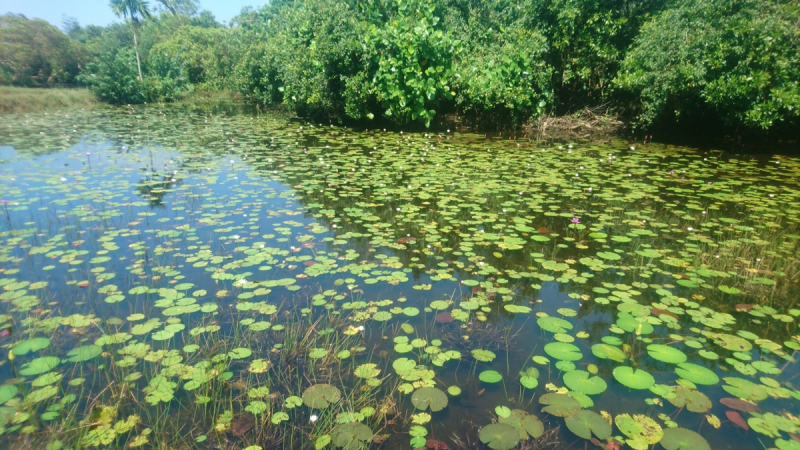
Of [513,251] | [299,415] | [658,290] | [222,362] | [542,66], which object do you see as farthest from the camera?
[542,66]

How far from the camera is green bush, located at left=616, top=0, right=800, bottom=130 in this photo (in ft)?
22.5

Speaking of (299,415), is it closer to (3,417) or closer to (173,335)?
(173,335)

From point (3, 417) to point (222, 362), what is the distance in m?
0.86

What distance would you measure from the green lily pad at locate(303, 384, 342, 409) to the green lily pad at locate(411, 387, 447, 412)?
0.36m

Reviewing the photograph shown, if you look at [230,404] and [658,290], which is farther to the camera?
[658,290]

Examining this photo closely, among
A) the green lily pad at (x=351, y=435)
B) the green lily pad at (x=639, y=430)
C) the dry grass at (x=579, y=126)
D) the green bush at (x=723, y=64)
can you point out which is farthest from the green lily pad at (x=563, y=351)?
the dry grass at (x=579, y=126)

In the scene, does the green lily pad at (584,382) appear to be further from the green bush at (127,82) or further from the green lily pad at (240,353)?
the green bush at (127,82)

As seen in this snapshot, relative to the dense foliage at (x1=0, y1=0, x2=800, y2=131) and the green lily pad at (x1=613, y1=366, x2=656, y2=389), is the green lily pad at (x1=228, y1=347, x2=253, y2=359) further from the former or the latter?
the dense foliage at (x1=0, y1=0, x2=800, y2=131)

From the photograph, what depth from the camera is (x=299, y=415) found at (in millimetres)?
1970

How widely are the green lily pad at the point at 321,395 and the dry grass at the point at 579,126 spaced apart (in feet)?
30.2

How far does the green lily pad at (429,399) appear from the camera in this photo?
203 cm

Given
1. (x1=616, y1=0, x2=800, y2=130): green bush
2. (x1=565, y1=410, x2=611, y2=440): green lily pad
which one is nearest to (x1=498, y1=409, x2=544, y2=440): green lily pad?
(x1=565, y1=410, x2=611, y2=440): green lily pad

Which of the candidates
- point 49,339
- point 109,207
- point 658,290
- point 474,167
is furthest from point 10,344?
point 474,167

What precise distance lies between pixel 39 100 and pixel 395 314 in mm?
19268
